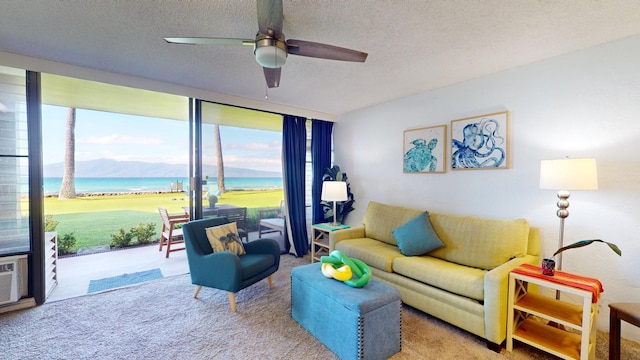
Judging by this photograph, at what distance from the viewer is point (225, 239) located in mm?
2816

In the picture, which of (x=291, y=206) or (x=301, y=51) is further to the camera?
(x=291, y=206)

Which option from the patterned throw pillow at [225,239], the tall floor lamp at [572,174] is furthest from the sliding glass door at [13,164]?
the tall floor lamp at [572,174]

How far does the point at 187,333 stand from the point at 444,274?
7.56ft

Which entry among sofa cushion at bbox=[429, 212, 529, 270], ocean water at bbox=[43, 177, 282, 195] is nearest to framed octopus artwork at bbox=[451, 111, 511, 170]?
sofa cushion at bbox=[429, 212, 529, 270]

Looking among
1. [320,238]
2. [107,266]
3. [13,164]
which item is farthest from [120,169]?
[320,238]

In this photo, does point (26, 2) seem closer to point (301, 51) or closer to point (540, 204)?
point (301, 51)

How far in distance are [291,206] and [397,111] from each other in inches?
90.7

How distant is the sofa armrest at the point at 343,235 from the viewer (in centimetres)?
333

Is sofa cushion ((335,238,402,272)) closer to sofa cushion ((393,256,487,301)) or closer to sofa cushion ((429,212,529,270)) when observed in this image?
sofa cushion ((393,256,487,301))

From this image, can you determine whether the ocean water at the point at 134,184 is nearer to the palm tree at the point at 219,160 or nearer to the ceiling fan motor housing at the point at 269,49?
the palm tree at the point at 219,160

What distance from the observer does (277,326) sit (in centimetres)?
219

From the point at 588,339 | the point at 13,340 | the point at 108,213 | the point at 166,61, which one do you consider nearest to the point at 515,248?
the point at 588,339

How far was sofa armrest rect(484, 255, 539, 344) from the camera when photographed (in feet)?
6.02

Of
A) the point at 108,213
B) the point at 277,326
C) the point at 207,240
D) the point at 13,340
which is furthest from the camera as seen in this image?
the point at 108,213
